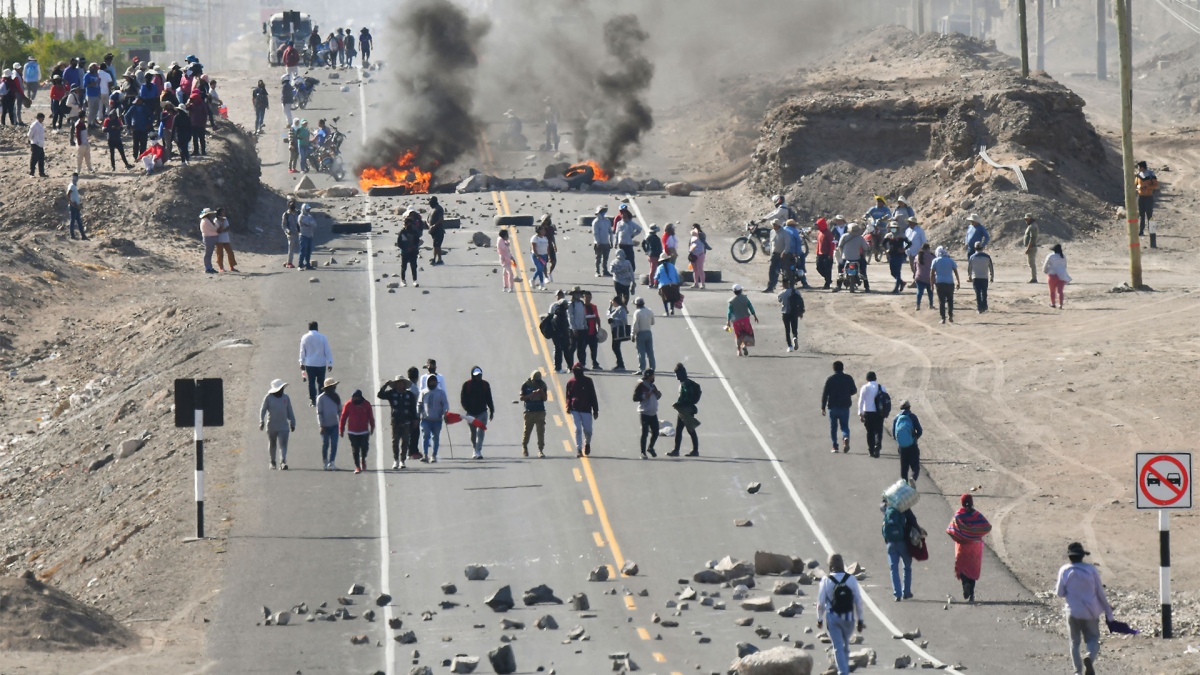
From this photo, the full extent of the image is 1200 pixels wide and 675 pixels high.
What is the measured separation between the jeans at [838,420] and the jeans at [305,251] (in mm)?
17990

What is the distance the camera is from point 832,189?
53875 mm

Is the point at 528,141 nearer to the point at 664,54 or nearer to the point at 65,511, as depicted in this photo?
the point at 664,54

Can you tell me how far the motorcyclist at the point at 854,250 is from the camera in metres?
40.2

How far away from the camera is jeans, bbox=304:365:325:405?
30531 mm

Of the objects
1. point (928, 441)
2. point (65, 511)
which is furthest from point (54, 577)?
point (928, 441)

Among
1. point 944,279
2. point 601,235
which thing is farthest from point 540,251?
point 944,279

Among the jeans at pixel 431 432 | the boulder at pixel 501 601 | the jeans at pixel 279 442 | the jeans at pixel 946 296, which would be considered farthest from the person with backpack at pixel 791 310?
the boulder at pixel 501 601

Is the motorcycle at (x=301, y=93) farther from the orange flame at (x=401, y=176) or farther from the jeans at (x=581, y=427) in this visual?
the jeans at (x=581, y=427)

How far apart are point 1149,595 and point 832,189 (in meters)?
32.8

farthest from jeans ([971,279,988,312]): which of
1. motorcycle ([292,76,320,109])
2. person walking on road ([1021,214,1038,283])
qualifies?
motorcycle ([292,76,320,109])

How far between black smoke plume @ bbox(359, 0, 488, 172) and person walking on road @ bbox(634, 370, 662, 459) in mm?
31208

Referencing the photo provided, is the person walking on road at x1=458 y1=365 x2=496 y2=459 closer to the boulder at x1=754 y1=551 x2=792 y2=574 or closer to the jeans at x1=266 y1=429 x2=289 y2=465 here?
the jeans at x1=266 y1=429 x2=289 y2=465

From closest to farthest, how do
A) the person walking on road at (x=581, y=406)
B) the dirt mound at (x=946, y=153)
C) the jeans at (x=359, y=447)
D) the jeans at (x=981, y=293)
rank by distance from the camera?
1. the jeans at (x=359, y=447)
2. the person walking on road at (x=581, y=406)
3. the jeans at (x=981, y=293)
4. the dirt mound at (x=946, y=153)

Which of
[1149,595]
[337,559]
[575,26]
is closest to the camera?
[1149,595]
